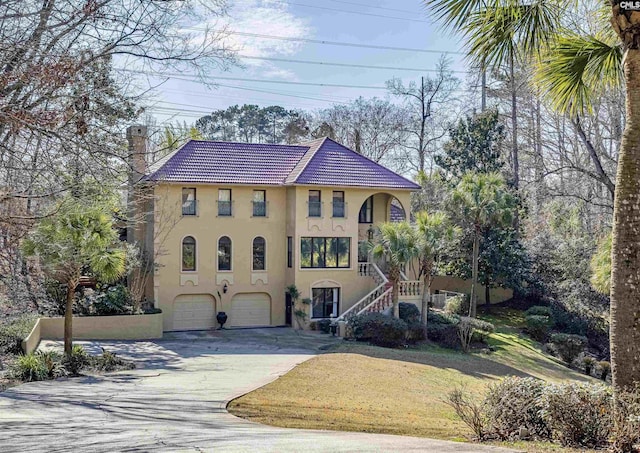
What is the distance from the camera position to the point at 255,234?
29656 mm

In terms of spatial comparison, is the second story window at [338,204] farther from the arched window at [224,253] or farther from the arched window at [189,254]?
the arched window at [189,254]

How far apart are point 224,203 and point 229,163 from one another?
2099mm

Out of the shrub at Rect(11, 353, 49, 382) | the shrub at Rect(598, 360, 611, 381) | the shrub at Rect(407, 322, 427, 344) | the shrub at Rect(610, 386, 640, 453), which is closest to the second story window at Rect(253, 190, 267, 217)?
the shrub at Rect(407, 322, 427, 344)

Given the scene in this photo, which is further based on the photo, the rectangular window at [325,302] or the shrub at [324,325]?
the rectangular window at [325,302]

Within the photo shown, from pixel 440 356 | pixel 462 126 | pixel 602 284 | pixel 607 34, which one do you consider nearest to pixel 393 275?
pixel 440 356

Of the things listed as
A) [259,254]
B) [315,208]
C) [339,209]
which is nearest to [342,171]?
[339,209]

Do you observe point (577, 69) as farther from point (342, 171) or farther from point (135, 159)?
point (342, 171)

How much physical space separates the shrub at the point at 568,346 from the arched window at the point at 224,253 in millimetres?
15404

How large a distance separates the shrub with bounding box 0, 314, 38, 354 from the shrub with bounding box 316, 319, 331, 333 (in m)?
12.5

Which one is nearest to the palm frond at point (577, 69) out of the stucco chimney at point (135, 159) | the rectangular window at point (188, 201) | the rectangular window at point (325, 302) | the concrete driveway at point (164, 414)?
the concrete driveway at point (164, 414)

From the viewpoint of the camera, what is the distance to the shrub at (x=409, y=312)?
91.4ft

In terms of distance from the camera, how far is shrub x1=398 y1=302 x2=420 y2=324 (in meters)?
27.8

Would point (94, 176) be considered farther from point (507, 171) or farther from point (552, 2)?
point (507, 171)

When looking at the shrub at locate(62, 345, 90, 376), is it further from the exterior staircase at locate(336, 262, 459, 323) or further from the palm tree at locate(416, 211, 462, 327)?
the palm tree at locate(416, 211, 462, 327)
